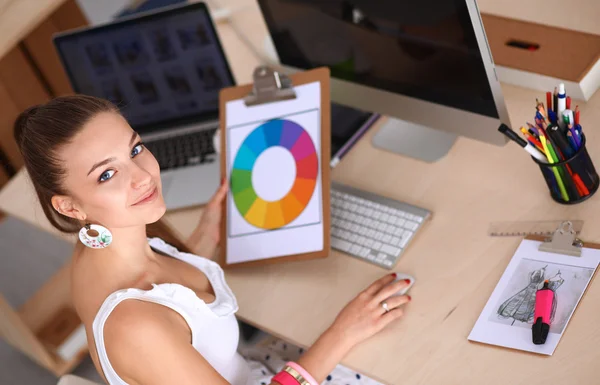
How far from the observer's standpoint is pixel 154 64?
1.85 meters

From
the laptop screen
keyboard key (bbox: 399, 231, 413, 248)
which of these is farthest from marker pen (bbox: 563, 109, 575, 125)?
the laptop screen

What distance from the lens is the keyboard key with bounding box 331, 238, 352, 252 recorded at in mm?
1458

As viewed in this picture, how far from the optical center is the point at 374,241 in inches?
56.6

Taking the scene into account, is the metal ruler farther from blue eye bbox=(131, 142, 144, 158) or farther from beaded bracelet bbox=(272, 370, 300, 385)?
blue eye bbox=(131, 142, 144, 158)

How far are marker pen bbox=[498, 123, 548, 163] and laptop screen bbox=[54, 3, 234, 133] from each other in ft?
2.47

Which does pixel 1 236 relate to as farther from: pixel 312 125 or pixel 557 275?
pixel 557 275

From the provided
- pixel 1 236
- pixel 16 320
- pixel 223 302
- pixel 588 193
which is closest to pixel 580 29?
pixel 588 193

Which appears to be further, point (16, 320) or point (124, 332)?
point (16, 320)

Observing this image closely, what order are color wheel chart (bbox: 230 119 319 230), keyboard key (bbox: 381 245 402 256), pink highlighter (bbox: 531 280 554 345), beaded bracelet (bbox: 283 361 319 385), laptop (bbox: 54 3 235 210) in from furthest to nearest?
laptop (bbox: 54 3 235 210), color wheel chart (bbox: 230 119 319 230), keyboard key (bbox: 381 245 402 256), beaded bracelet (bbox: 283 361 319 385), pink highlighter (bbox: 531 280 554 345)

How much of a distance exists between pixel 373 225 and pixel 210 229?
0.35 metres

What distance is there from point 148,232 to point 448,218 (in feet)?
1.91

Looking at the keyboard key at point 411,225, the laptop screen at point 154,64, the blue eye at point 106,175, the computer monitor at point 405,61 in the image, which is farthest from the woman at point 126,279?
the laptop screen at point 154,64

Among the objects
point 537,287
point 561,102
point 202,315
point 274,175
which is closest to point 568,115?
point 561,102

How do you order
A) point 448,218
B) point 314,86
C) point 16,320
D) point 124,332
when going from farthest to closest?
point 16,320, point 314,86, point 448,218, point 124,332
